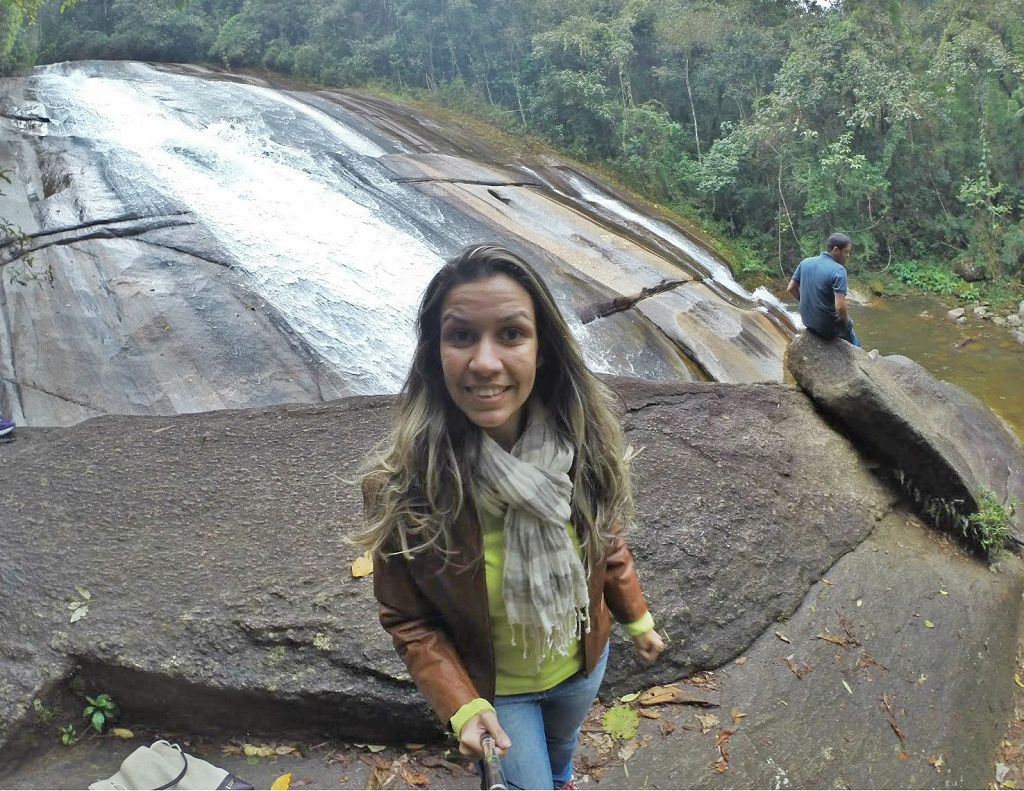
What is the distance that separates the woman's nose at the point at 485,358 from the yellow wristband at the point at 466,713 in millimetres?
763

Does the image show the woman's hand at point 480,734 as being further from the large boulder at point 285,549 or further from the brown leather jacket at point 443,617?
the large boulder at point 285,549

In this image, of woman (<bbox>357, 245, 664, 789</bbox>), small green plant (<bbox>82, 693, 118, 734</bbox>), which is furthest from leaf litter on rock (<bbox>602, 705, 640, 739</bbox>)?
small green plant (<bbox>82, 693, 118, 734</bbox>)

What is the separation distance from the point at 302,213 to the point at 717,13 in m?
14.2

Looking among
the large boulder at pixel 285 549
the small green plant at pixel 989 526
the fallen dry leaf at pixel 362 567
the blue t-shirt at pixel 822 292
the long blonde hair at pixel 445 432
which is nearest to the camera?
the long blonde hair at pixel 445 432

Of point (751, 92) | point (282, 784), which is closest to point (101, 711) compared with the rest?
point (282, 784)

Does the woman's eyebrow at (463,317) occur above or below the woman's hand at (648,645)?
above

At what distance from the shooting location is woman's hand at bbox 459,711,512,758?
1641mm

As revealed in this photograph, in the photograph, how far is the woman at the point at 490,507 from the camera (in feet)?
5.46

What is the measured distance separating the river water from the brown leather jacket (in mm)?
9924

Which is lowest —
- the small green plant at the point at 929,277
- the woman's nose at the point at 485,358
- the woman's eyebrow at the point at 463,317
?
the small green plant at the point at 929,277

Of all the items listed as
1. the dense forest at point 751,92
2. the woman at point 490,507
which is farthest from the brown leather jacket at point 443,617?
the dense forest at point 751,92

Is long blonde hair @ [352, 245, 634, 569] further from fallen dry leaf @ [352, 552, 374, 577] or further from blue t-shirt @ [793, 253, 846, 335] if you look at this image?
blue t-shirt @ [793, 253, 846, 335]

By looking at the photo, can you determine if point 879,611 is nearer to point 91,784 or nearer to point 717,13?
point 91,784

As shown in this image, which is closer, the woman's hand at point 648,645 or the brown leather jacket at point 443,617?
the brown leather jacket at point 443,617
